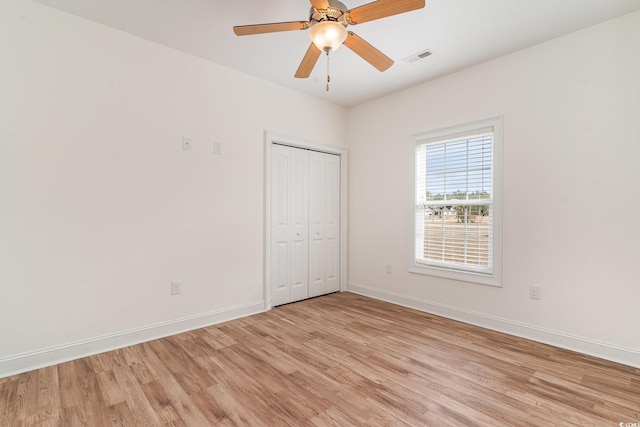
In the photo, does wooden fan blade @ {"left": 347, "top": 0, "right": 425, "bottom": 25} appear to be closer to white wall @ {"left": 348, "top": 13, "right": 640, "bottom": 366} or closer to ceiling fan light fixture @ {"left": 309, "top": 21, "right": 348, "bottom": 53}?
ceiling fan light fixture @ {"left": 309, "top": 21, "right": 348, "bottom": 53}

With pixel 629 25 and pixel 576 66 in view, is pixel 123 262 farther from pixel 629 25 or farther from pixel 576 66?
pixel 629 25

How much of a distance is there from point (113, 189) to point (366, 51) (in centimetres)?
235

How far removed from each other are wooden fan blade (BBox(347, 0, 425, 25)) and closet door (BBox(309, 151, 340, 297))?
7.91ft

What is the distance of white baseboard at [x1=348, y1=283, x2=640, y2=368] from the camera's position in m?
2.41

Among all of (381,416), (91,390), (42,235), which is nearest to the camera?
(381,416)

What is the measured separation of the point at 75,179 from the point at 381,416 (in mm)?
2822

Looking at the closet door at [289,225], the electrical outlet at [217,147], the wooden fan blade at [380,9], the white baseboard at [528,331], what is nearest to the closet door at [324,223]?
the closet door at [289,225]

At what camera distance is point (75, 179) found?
2.46 metres

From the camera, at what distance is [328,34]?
6.04 ft

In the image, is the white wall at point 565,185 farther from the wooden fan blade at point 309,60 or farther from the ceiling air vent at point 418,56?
the wooden fan blade at point 309,60

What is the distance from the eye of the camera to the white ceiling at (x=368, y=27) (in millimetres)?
2305

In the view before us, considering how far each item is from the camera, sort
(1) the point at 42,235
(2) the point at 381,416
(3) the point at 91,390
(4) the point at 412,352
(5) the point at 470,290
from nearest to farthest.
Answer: (2) the point at 381,416 → (3) the point at 91,390 → (1) the point at 42,235 → (4) the point at 412,352 → (5) the point at 470,290

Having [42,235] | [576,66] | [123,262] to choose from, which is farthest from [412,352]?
[42,235]

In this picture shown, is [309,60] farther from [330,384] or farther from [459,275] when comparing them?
[459,275]
